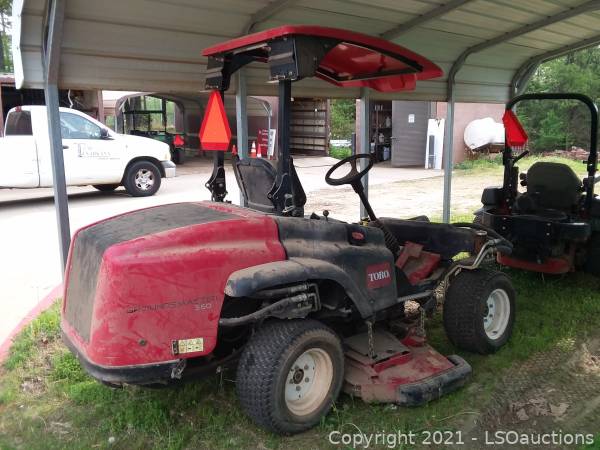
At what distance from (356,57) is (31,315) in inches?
147

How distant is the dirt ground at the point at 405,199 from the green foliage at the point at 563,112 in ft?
30.8

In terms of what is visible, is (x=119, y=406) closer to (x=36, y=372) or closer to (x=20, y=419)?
(x=20, y=419)

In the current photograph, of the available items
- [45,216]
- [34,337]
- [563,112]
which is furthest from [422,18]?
[563,112]

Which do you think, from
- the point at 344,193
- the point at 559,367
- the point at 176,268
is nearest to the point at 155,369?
the point at 176,268

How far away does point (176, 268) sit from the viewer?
8.62ft

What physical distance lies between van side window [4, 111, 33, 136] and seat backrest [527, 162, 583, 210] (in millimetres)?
8929

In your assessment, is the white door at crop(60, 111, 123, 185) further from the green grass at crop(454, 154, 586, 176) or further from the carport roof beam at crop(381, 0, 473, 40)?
the green grass at crop(454, 154, 586, 176)

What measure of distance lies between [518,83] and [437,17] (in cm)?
304

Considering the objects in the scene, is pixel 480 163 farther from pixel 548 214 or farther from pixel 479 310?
pixel 479 310

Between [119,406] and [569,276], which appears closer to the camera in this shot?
[119,406]

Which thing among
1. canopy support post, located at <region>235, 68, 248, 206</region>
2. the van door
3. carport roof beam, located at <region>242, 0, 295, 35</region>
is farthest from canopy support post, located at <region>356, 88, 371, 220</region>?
the van door

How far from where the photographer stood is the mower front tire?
2850 millimetres

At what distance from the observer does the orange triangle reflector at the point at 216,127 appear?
3623mm

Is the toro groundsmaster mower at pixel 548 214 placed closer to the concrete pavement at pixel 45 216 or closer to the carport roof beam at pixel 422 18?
the carport roof beam at pixel 422 18
